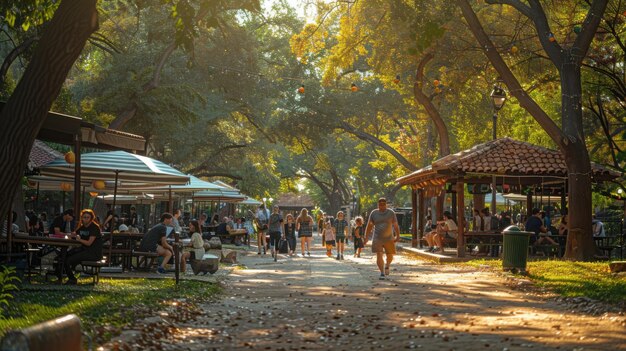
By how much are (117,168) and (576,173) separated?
37.6ft

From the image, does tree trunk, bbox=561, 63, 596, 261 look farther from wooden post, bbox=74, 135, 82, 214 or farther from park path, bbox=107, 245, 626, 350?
wooden post, bbox=74, 135, 82, 214

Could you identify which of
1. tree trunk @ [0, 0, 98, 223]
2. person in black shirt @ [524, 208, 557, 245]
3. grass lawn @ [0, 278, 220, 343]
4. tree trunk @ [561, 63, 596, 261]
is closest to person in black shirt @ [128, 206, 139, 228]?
person in black shirt @ [524, 208, 557, 245]

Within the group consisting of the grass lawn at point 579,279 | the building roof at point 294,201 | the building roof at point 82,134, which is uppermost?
the building roof at point 294,201

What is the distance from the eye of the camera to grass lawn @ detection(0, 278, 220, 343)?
992 cm

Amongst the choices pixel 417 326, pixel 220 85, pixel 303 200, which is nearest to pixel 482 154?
pixel 417 326

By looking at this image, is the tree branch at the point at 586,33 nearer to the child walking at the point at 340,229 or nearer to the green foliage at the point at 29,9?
the child walking at the point at 340,229

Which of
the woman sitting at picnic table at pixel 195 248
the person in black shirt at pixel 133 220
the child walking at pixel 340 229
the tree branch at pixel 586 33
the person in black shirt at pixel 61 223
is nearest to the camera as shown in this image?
the woman sitting at picnic table at pixel 195 248

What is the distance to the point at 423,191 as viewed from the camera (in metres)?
35.9

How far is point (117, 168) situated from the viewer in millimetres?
18219

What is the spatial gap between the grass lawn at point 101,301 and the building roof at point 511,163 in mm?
11837

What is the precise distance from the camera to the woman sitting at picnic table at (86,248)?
50.4 feet

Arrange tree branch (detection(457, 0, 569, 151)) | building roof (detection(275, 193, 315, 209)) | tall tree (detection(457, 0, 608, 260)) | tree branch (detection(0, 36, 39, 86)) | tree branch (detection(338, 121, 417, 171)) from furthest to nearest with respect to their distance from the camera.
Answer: building roof (detection(275, 193, 315, 209)), tree branch (detection(338, 121, 417, 171)), tree branch (detection(457, 0, 569, 151)), tall tree (detection(457, 0, 608, 260)), tree branch (detection(0, 36, 39, 86))

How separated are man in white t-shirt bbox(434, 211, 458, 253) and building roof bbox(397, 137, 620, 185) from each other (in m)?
2.71

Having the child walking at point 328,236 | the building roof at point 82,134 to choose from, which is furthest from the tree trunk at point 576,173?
the child walking at point 328,236
